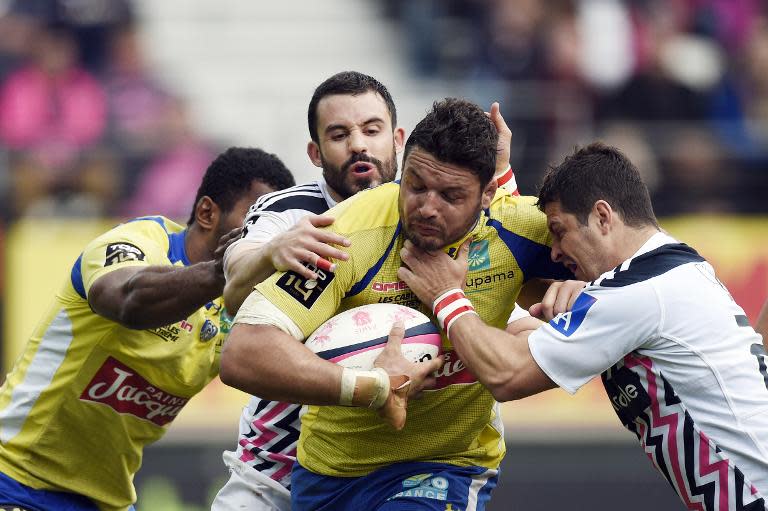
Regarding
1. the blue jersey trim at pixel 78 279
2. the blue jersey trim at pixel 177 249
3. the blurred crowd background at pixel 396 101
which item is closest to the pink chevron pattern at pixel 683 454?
the blue jersey trim at pixel 177 249

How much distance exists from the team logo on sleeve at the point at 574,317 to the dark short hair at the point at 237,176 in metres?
2.04

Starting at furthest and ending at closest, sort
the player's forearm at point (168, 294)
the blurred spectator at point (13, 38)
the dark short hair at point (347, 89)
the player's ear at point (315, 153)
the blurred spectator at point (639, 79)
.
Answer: the blurred spectator at point (13, 38) < the blurred spectator at point (639, 79) < the player's ear at point (315, 153) < the dark short hair at point (347, 89) < the player's forearm at point (168, 294)

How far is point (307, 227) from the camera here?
538cm

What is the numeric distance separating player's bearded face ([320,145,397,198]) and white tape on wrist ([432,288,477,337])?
1.02 meters

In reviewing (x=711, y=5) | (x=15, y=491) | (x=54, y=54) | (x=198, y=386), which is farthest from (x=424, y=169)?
(x=711, y=5)

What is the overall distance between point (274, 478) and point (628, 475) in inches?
232

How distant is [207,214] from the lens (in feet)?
22.6

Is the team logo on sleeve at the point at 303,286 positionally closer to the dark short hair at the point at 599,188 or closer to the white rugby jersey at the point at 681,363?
the white rugby jersey at the point at 681,363

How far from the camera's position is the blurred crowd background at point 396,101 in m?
11.7

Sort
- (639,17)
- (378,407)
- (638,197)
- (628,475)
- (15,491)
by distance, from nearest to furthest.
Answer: (378,407) → (638,197) → (15,491) → (628,475) → (639,17)

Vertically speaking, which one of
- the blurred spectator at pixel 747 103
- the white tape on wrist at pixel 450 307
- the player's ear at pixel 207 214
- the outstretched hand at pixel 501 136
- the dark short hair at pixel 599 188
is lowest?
the white tape on wrist at pixel 450 307

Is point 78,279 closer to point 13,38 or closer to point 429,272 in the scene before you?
point 429,272

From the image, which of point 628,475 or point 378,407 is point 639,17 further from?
point 378,407

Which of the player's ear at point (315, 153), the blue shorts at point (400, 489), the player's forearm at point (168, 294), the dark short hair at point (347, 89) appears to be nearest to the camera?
the blue shorts at point (400, 489)
